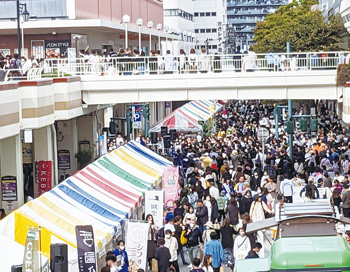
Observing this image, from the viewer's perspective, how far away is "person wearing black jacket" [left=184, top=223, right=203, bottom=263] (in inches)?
883

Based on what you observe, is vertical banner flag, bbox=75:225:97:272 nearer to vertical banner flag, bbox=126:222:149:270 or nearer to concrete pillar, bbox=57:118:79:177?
vertical banner flag, bbox=126:222:149:270

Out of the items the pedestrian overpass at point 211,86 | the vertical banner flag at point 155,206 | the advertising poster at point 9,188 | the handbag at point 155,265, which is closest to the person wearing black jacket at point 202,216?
the vertical banner flag at point 155,206

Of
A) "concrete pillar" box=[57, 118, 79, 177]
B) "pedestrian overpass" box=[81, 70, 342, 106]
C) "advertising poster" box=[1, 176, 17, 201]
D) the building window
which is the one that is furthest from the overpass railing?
the building window

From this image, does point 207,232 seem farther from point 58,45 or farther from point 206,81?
point 58,45

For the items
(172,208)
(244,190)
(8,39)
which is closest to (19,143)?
(172,208)

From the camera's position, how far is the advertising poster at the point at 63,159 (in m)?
36.3

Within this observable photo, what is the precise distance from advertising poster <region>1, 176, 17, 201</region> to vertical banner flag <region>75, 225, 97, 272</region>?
8527 mm

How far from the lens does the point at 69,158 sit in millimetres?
36969

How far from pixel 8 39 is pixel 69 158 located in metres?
16.0

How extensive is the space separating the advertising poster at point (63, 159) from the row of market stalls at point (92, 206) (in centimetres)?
610

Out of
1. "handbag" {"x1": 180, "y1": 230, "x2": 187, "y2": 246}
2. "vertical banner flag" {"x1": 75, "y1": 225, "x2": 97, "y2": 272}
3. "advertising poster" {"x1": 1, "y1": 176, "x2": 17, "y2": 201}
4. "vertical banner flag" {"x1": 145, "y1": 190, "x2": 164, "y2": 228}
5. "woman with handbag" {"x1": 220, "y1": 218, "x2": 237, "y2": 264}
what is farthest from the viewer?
"advertising poster" {"x1": 1, "y1": 176, "x2": 17, "y2": 201}

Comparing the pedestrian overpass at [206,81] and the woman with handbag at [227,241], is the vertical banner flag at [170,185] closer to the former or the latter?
the woman with handbag at [227,241]

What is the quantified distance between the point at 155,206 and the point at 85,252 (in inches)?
299

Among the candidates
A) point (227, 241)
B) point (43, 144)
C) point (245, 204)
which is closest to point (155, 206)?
point (245, 204)
